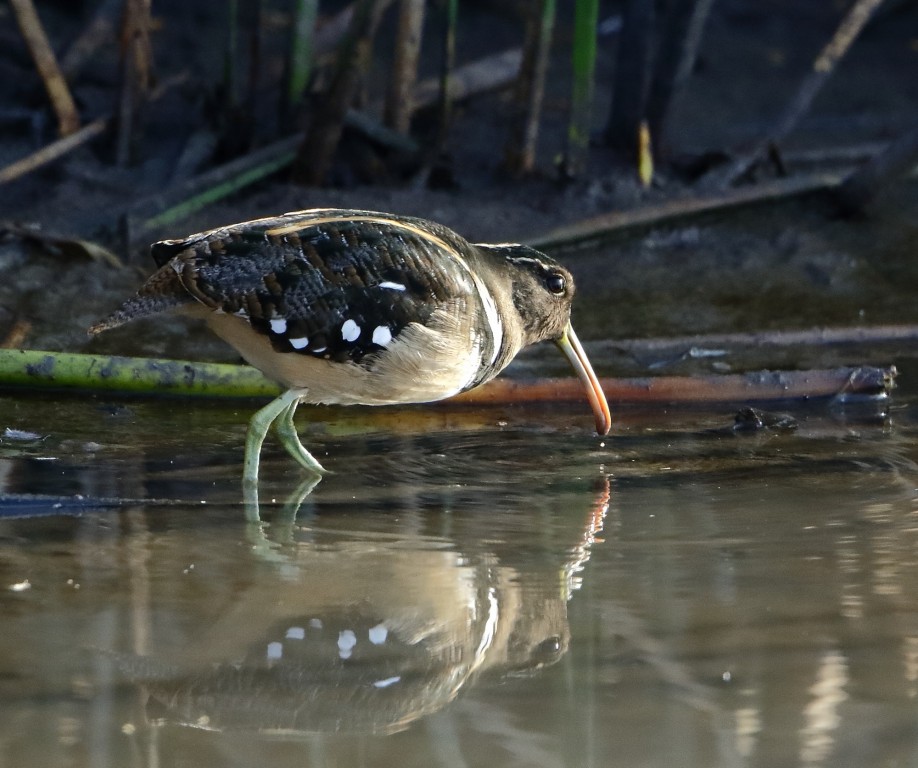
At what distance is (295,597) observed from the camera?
3.68 m

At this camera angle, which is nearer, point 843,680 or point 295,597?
→ point 843,680

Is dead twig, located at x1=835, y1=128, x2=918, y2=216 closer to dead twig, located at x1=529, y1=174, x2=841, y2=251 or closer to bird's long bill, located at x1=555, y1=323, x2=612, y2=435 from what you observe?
dead twig, located at x1=529, y1=174, x2=841, y2=251

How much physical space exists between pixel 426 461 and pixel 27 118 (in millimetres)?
4416

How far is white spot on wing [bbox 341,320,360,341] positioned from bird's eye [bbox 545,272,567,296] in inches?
38.2

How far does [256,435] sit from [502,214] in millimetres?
3263

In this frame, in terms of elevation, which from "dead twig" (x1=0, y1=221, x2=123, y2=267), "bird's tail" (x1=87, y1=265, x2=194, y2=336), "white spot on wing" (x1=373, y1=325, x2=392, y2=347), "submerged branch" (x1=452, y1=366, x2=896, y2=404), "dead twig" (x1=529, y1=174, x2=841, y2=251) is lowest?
"submerged branch" (x1=452, y1=366, x2=896, y2=404)

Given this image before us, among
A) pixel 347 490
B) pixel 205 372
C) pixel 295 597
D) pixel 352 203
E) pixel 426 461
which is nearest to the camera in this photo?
pixel 295 597

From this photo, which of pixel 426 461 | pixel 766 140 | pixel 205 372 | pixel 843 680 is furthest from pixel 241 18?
pixel 843 680

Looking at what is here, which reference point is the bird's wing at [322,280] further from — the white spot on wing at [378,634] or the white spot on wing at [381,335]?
the white spot on wing at [378,634]

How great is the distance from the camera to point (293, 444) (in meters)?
5.04

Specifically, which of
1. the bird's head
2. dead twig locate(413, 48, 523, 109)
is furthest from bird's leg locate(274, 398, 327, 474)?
dead twig locate(413, 48, 523, 109)

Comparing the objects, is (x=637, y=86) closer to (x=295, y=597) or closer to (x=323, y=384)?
(x=323, y=384)

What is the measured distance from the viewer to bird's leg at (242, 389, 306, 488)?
482 cm

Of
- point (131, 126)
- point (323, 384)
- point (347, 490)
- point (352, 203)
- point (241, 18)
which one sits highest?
point (241, 18)
